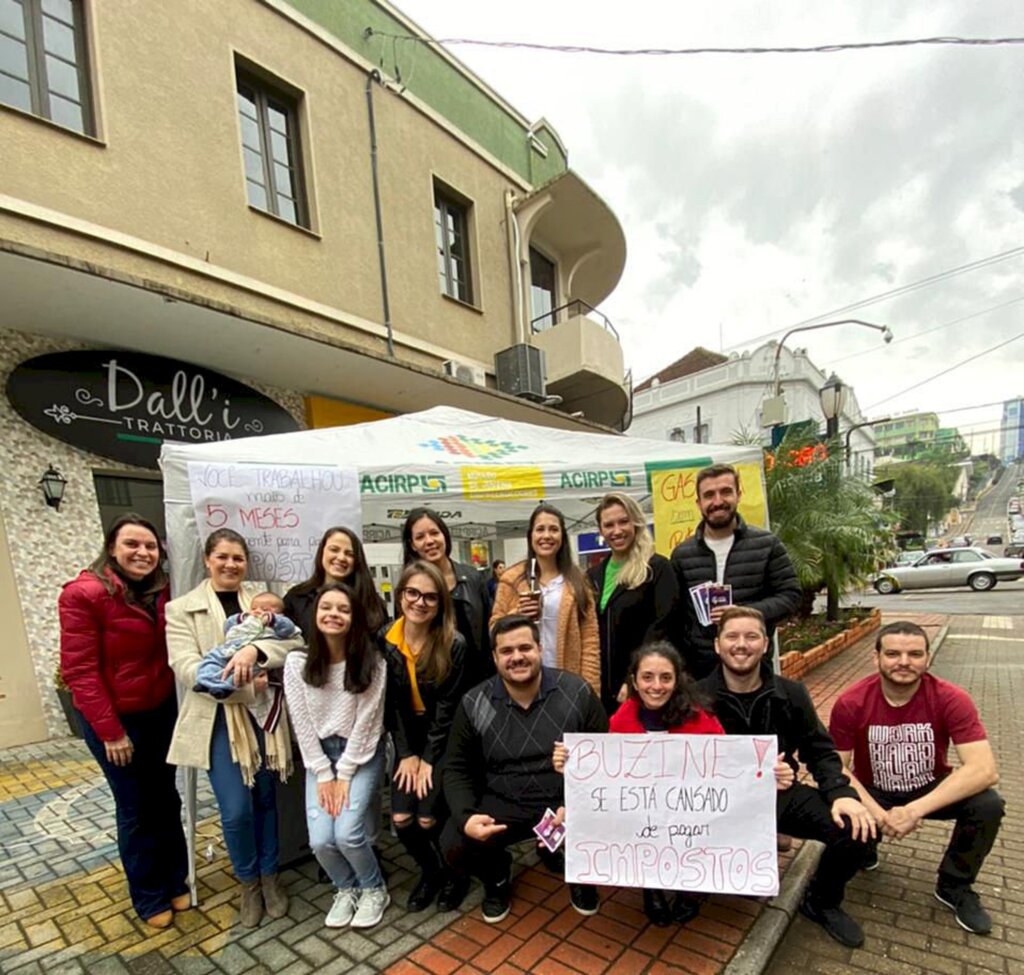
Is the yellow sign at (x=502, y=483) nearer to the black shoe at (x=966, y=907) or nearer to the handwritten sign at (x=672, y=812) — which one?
the handwritten sign at (x=672, y=812)

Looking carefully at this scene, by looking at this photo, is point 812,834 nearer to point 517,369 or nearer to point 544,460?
point 544,460

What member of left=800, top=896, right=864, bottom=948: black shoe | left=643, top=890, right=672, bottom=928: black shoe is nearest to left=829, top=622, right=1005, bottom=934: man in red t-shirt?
left=800, top=896, right=864, bottom=948: black shoe

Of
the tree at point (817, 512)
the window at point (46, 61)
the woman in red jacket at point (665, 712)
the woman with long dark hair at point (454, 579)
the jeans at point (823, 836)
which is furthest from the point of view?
the tree at point (817, 512)

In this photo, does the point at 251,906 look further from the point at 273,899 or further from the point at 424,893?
the point at 424,893

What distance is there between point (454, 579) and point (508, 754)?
41.9 inches

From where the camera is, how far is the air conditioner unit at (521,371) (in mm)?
10570

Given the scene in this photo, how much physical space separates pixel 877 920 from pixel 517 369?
930 centimetres

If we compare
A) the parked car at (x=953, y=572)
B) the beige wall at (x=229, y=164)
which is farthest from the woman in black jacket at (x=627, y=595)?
the parked car at (x=953, y=572)

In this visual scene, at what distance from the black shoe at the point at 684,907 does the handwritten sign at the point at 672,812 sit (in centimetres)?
34

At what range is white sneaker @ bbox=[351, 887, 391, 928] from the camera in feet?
8.54

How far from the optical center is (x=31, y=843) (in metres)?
3.61

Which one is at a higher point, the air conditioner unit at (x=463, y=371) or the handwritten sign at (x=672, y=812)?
the air conditioner unit at (x=463, y=371)

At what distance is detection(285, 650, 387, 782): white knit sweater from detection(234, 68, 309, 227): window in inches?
271

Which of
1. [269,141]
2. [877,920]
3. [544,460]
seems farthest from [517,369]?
[877,920]
